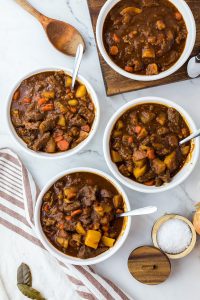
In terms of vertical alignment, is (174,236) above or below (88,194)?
below

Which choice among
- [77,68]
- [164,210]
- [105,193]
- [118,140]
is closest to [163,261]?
[164,210]

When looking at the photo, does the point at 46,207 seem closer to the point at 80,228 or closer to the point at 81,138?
the point at 80,228

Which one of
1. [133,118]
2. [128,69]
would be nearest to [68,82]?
[128,69]

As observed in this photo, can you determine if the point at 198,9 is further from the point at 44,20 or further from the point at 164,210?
the point at 164,210

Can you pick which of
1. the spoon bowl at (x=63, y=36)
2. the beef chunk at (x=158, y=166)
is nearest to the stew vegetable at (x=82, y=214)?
the beef chunk at (x=158, y=166)

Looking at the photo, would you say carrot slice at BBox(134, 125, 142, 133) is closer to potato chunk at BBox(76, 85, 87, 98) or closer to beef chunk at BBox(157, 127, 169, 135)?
beef chunk at BBox(157, 127, 169, 135)

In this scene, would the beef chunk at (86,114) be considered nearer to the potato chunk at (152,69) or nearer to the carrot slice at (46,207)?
the potato chunk at (152,69)

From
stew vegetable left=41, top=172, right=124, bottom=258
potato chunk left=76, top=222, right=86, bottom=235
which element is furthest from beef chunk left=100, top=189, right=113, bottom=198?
potato chunk left=76, top=222, right=86, bottom=235

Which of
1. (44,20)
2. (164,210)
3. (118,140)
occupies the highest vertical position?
(44,20)
